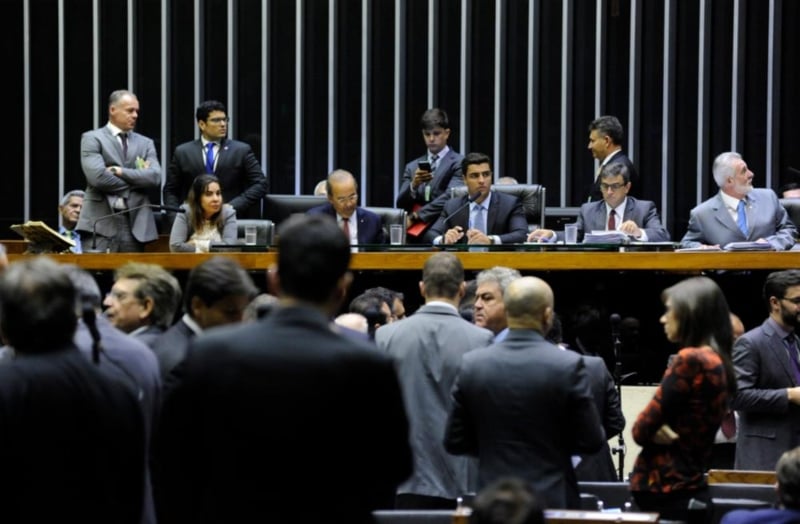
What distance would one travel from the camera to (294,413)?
2.95 metres

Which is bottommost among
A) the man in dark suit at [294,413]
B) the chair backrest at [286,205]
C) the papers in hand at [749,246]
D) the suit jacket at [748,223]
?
the man in dark suit at [294,413]

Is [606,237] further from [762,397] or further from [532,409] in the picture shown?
[532,409]

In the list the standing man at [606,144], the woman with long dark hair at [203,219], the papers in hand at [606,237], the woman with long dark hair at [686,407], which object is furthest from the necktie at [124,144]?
the woman with long dark hair at [686,407]

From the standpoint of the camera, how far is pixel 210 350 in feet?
9.80

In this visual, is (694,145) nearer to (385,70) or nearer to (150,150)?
(385,70)

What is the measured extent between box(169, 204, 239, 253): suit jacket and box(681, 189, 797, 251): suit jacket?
2.52 metres

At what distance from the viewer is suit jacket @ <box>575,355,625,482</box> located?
17.8ft

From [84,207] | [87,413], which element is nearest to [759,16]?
[84,207]

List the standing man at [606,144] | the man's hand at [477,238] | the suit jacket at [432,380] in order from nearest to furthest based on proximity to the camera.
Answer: the suit jacket at [432,380]
the man's hand at [477,238]
the standing man at [606,144]

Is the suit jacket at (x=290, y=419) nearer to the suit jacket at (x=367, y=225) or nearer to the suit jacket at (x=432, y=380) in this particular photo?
the suit jacket at (x=432, y=380)

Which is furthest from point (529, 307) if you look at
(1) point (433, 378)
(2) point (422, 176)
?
(2) point (422, 176)

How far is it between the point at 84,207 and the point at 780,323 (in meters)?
4.86

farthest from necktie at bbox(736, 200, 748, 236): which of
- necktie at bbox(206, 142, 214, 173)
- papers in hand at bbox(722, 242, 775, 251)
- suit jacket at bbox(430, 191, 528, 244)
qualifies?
necktie at bbox(206, 142, 214, 173)

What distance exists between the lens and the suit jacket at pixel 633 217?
8.71 meters
